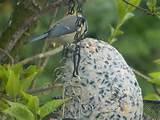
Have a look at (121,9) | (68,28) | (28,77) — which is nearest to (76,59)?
(68,28)

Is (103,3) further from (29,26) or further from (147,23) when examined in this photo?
(29,26)

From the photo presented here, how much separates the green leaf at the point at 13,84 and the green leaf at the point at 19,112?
5.1 inches

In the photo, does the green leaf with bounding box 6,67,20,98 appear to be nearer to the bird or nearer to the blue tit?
the bird

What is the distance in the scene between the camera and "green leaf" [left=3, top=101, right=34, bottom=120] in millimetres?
1346

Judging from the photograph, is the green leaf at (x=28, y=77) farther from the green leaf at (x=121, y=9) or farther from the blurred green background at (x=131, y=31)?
the blurred green background at (x=131, y=31)

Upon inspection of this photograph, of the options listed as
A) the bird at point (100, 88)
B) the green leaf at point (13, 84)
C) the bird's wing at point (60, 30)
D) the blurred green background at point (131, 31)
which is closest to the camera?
the green leaf at point (13, 84)

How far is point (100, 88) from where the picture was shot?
5.53ft

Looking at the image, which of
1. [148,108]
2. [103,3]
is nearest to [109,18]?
[103,3]

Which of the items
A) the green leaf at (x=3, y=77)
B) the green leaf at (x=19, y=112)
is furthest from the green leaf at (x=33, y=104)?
the green leaf at (x=3, y=77)

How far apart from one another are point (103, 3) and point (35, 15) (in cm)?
226

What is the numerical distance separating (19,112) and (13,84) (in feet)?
0.51

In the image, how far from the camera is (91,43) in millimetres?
1775

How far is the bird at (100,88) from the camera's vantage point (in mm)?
1664

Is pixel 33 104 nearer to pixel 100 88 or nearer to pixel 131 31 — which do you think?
pixel 100 88
